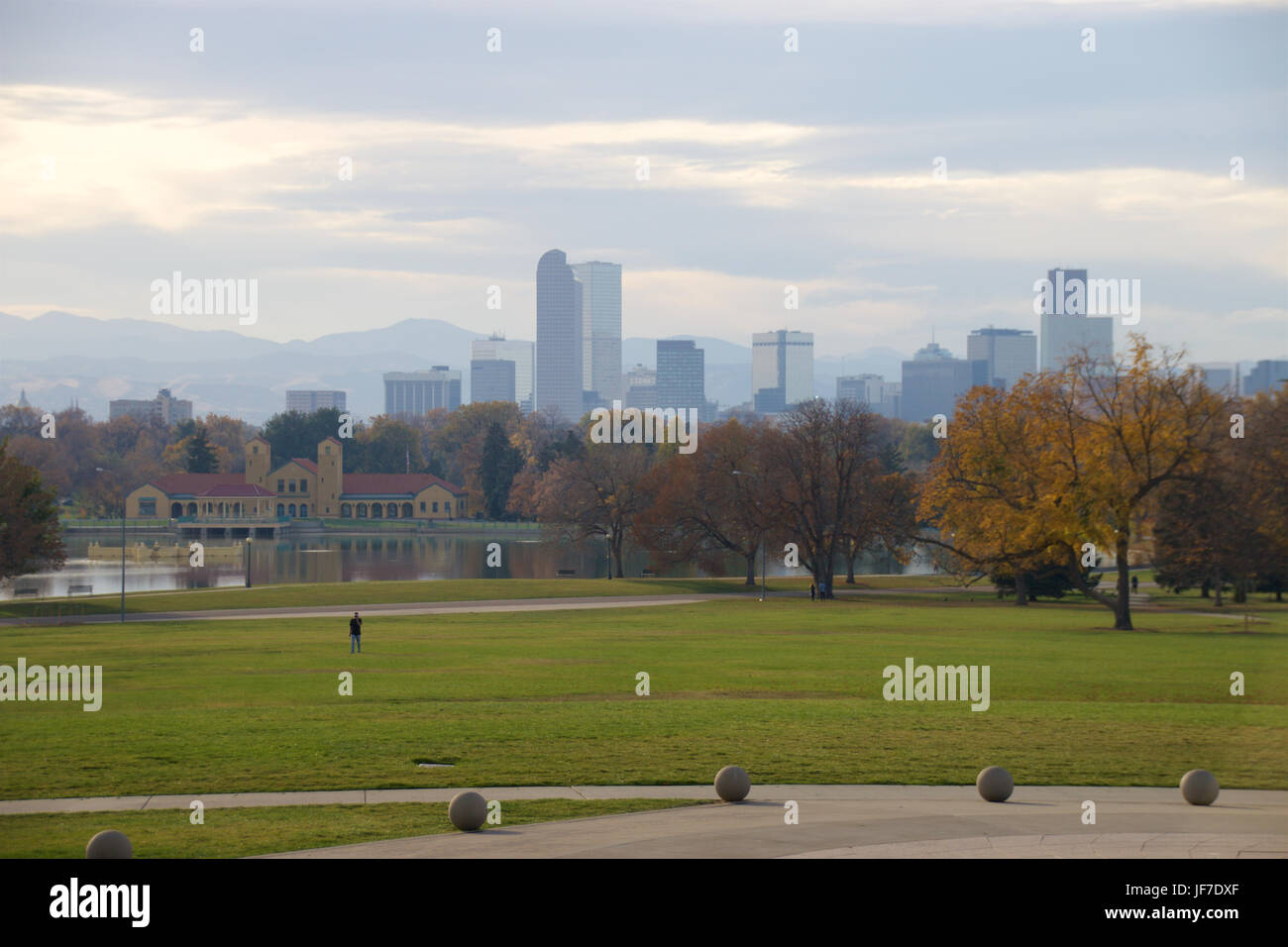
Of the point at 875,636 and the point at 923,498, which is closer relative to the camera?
the point at 875,636

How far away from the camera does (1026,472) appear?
56.9m

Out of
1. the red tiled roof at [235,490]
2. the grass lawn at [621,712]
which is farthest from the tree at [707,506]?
the red tiled roof at [235,490]

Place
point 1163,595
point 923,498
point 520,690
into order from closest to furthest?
point 520,690
point 923,498
point 1163,595

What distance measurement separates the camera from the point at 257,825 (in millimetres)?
14430

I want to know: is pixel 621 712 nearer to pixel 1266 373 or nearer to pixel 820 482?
pixel 1266 373

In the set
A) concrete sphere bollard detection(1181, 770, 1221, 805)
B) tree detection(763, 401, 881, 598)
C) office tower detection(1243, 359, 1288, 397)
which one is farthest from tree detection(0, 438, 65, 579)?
concrete sphere bollard detection(1181, 770, 1221, 805)

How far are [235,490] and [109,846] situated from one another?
527 feet

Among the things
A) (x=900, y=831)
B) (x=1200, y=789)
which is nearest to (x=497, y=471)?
(x=1200, y=789)

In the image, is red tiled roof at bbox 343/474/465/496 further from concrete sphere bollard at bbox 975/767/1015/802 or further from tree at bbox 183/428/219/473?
concrete sphere bollard at bbox 975/767/1015/802
